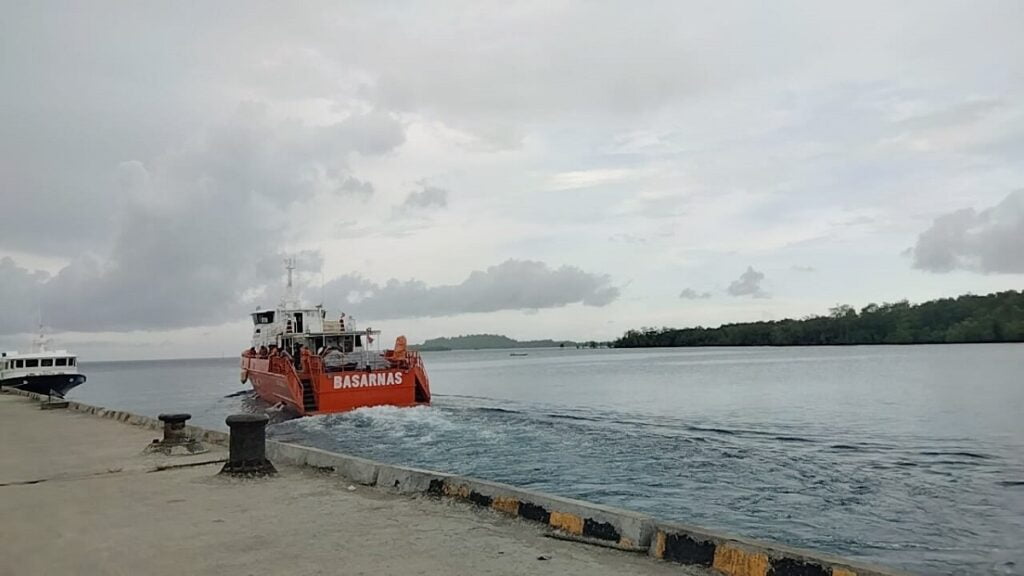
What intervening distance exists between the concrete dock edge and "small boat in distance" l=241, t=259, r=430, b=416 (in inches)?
618

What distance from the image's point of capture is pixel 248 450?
9.73 m

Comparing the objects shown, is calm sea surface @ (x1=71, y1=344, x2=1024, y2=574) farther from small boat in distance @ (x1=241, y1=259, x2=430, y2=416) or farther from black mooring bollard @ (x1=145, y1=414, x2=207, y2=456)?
black mooring bollard @ (x1=145, y1=414, x2=207, y2=456)

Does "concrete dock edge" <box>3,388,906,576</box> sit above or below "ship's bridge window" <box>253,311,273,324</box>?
below

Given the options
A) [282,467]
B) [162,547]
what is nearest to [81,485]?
[282,467]

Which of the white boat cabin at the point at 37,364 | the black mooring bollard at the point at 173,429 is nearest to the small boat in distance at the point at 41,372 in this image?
the white boat cabin at the point at 37,364

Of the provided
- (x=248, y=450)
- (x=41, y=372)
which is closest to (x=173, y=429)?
(x=248, y=450)

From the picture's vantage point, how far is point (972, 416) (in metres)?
25.2

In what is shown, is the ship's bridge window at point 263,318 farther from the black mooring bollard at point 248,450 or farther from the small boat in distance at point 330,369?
the black mooring bollard at point 248,450

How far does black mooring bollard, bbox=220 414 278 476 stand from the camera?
9.59 m

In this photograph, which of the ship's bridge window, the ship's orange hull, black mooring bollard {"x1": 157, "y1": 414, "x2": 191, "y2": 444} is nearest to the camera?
black mooring bollard {"x1": 157, "y1": 414, "x2": 191, "y2": 444}

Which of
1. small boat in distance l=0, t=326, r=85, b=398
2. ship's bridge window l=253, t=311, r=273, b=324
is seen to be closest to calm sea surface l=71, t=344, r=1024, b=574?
ship's bridge window l=253, t=311, r=273, b=324

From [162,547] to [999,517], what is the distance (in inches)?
451

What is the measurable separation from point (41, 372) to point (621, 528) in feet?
161

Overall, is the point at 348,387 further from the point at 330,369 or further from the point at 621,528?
the point at 621,528
